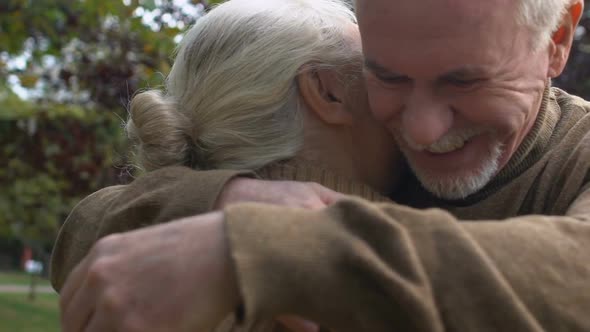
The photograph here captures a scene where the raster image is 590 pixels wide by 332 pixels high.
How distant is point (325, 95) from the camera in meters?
2.19

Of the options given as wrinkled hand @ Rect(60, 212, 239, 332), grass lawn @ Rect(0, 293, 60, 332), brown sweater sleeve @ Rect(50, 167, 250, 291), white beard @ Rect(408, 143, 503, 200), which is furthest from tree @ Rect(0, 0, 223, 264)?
grass lawn @ Rect(0, 293, 60, 332)

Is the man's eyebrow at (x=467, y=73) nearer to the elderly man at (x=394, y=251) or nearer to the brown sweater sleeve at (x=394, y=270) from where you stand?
the elderly man at (x=394, y=251)

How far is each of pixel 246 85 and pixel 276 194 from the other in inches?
16.7

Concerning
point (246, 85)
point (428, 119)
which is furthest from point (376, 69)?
point (246, 85)

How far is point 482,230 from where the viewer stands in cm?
140

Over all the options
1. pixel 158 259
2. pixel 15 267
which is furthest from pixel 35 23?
pixel 15 267

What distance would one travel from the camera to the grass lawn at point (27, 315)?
565 inches

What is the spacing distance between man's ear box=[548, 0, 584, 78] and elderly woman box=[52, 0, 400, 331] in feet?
1.40

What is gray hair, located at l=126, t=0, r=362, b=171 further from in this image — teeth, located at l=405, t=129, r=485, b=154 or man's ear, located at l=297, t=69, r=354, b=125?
teeth, located at l=405, t=129, r=485, b=154

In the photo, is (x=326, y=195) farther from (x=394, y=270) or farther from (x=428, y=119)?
(x=394, y=270)

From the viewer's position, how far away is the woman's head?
217cm

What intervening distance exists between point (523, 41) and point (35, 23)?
17.8ft

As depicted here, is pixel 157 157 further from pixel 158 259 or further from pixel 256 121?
pixel 158 259

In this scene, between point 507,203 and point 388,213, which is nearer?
point 388,213
